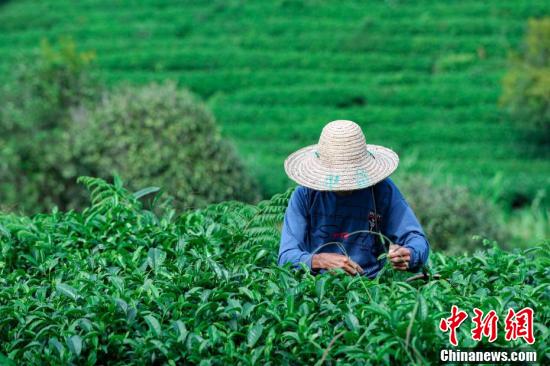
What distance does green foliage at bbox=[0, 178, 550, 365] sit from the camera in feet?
9.12

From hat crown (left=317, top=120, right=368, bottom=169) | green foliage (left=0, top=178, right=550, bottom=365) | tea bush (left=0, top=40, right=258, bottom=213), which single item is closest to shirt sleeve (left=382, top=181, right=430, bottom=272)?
green foliage (left=0, top=178, right=550, bottom=365)

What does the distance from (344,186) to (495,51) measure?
13.8 meters

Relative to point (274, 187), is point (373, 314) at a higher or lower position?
higher

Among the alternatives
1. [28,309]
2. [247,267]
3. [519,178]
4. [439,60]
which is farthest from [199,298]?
[439,60]

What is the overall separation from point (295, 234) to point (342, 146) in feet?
1.26

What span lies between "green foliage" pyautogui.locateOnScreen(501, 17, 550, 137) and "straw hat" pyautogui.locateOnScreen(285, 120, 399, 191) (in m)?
10.4

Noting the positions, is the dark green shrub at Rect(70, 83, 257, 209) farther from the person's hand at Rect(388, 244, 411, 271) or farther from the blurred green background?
the person's hand at Rect(388, 244, 411, 271)

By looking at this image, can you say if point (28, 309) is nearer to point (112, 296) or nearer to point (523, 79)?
point (112, 296)

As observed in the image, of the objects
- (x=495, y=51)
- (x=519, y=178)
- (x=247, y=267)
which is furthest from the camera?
(x=495, y=51)

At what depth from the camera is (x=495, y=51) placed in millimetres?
16500

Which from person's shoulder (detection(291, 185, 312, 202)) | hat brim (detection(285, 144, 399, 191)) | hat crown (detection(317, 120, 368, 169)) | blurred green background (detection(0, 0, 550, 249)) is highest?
hat crown (detection(317, 120, 368, 169))

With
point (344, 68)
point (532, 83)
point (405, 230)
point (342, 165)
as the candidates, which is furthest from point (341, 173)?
point (344, 68)

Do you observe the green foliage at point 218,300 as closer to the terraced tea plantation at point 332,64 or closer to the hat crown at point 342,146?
the hat crown at point 342,146

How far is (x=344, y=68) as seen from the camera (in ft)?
55.0
